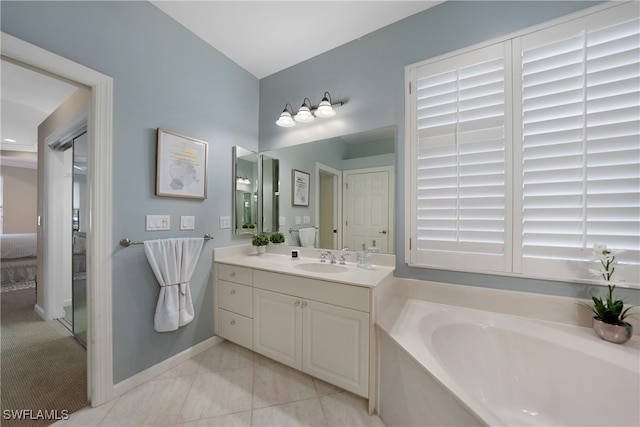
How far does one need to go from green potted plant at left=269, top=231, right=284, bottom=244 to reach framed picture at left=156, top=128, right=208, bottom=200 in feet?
2.45

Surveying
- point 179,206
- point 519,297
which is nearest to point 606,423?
point 519,297

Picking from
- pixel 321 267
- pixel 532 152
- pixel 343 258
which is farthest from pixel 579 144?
pixel 321 267

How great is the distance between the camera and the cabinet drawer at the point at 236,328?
6.17 feet

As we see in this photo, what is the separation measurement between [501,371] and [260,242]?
199 centimetres

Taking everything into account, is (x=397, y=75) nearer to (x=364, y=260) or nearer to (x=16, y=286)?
(x=364, y=260)

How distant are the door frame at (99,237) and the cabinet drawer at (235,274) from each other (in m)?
0.75

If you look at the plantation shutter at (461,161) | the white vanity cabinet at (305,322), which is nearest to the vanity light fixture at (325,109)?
the plantation shutter at (461,161)

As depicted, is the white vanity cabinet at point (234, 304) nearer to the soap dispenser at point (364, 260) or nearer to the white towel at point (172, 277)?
the white towel at point (172, 277)

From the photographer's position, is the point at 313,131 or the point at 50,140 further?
the point at 50,140

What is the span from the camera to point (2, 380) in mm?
1607

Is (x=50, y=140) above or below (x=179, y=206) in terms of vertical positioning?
above

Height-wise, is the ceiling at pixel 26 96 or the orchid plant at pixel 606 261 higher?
the ceiling at pixel 26 96

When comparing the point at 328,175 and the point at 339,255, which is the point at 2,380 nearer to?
the point at 339,255

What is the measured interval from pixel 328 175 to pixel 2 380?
8.99 ft
